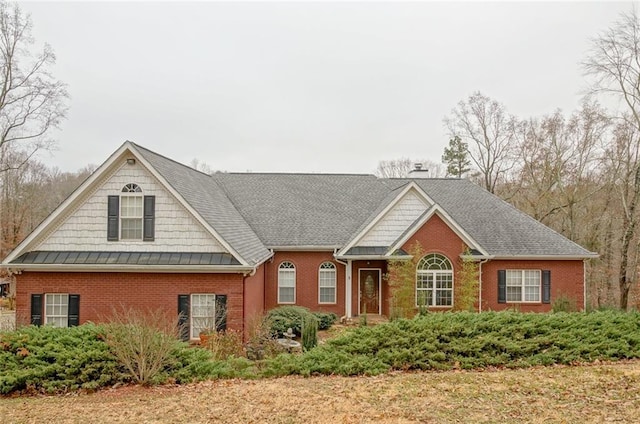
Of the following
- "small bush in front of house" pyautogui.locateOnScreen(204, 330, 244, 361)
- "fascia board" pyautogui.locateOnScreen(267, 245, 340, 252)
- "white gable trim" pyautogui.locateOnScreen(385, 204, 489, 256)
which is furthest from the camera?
"fascia board" pyautogui.locateOnScreen(267, 245, 340, 252)

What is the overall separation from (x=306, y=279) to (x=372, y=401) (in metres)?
13.1

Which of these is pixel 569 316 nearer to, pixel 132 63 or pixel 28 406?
pixel 28 406

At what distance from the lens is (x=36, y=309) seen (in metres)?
15.3

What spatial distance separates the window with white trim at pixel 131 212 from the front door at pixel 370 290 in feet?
34.5

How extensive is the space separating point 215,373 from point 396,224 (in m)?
12.3

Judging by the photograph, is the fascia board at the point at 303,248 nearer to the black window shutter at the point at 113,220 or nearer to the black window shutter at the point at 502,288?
the black window shutter at the point at 502,288

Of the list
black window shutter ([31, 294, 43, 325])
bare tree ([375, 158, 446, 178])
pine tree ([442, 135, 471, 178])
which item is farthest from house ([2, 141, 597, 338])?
bare tree ([375, 158, 446, 178])

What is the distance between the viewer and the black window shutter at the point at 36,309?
50.2 ft

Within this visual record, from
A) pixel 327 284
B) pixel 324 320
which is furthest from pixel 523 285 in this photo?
pixel 324 320

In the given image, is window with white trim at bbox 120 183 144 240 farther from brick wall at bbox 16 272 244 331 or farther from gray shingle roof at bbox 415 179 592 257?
gray shingle roof at bbox 415 179 592 257

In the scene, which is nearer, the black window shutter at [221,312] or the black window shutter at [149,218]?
the black window shutter at [221,312]

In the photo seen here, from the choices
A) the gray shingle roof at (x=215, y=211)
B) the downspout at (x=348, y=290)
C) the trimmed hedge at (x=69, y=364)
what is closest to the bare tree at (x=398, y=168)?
the downspout at (x=348, y=290)

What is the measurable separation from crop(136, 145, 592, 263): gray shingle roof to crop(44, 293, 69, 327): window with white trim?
537 centimetres

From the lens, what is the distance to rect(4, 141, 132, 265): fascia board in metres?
15.0
